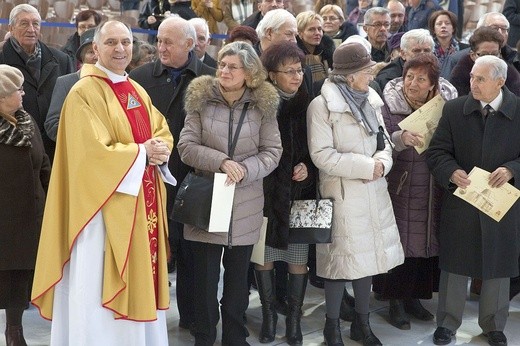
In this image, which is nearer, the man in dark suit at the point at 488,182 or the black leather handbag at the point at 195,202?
the black leather handbag at the point at 195,202

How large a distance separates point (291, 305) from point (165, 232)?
1.05 metres

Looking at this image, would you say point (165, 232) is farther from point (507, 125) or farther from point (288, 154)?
point (507, 125)

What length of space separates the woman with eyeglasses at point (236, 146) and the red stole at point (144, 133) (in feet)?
1.01

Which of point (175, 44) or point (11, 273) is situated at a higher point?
point (175, 44)

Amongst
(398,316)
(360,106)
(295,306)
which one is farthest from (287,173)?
(398,316)

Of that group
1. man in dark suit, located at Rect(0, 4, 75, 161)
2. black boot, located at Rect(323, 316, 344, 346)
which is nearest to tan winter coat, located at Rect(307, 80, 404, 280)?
black boot, located at Rect(323, 316, 344, 346)

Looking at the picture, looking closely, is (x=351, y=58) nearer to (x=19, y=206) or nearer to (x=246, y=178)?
(x=246, y=178)

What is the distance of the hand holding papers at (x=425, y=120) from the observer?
215 inches

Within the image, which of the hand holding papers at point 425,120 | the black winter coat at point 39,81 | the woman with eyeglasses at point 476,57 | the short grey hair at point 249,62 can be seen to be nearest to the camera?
the short grey hair at point 249,62

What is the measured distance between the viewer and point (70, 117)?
169 inches

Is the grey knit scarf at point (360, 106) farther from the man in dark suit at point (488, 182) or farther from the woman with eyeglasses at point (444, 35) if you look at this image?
A: the woman with eyeglasses at point (444, 35)

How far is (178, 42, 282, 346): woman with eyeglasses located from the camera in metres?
4.79

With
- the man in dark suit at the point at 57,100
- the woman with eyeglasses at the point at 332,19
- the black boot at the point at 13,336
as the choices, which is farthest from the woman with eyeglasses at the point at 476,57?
the black boot at the point at 13,336

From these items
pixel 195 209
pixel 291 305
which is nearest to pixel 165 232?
pixel 195 209
